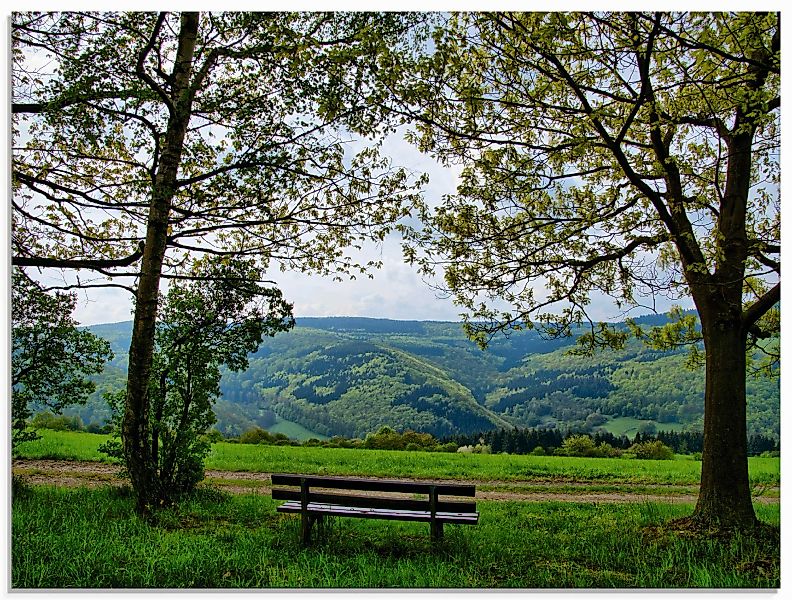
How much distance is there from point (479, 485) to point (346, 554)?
12.4ft

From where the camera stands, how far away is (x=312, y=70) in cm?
A: 520

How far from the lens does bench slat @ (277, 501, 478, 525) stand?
4.39m

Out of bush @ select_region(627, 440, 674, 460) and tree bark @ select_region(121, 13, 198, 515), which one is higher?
tree bark @ select_region(121, 13, 198, 515)

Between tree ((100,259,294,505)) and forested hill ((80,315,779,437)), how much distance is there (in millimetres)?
917

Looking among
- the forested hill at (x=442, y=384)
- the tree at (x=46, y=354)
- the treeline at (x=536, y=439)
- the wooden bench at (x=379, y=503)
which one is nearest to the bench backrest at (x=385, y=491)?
the wooden bench at (x=379, y=503)

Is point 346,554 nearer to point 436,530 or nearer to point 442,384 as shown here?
point 436,530

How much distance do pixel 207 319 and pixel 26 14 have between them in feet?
10.3

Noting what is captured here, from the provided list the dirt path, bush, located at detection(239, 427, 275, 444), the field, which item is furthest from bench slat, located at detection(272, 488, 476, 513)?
bush, located at detection(239, 427, 275, 444)

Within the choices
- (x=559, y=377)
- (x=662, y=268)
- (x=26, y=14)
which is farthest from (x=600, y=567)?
(x=26, y=14)

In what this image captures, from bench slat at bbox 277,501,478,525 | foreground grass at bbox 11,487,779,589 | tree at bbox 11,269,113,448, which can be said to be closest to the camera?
foreground grass at bbox 11,487,779,589

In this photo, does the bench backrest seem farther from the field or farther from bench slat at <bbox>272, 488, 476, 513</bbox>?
the field

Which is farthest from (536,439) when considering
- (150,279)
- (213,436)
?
(150,279)

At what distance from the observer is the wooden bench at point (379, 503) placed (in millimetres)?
4410

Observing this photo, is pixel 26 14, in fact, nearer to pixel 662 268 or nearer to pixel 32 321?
pixel 32 321
